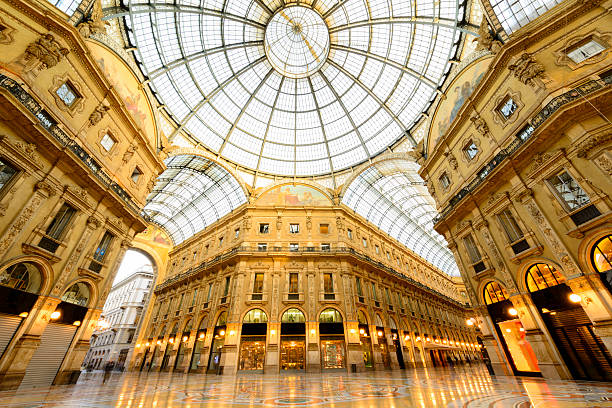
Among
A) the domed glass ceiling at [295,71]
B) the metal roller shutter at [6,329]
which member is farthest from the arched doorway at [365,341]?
the metal roller shutter at [6,329]

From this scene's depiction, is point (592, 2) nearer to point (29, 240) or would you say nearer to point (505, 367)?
point (505, 367)

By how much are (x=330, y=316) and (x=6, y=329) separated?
22368 millimetres

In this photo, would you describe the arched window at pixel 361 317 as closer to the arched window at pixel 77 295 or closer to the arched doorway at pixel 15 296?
the arched window at pixel 77 295

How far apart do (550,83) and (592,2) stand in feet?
15.2

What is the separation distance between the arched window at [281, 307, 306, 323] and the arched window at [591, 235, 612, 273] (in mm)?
21140

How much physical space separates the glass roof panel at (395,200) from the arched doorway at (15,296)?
2972 centimetres

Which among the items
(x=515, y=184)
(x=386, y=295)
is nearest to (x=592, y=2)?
(x=515, y=184)

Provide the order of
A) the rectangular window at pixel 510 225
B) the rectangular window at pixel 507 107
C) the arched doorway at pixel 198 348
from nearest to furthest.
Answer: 1. the rectangular window at pixel 510 225
2. the rectangular window at pixel 507 107
3. the arched doorway at pixel 198 348

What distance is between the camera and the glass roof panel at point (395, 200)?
35562mm

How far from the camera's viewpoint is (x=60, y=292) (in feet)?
48.2

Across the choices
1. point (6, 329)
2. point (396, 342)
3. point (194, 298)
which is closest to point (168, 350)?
point (194, 298)

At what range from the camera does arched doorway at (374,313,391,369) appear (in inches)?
1009

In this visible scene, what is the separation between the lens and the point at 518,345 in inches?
620

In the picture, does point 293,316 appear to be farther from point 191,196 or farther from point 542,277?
point 191,196
